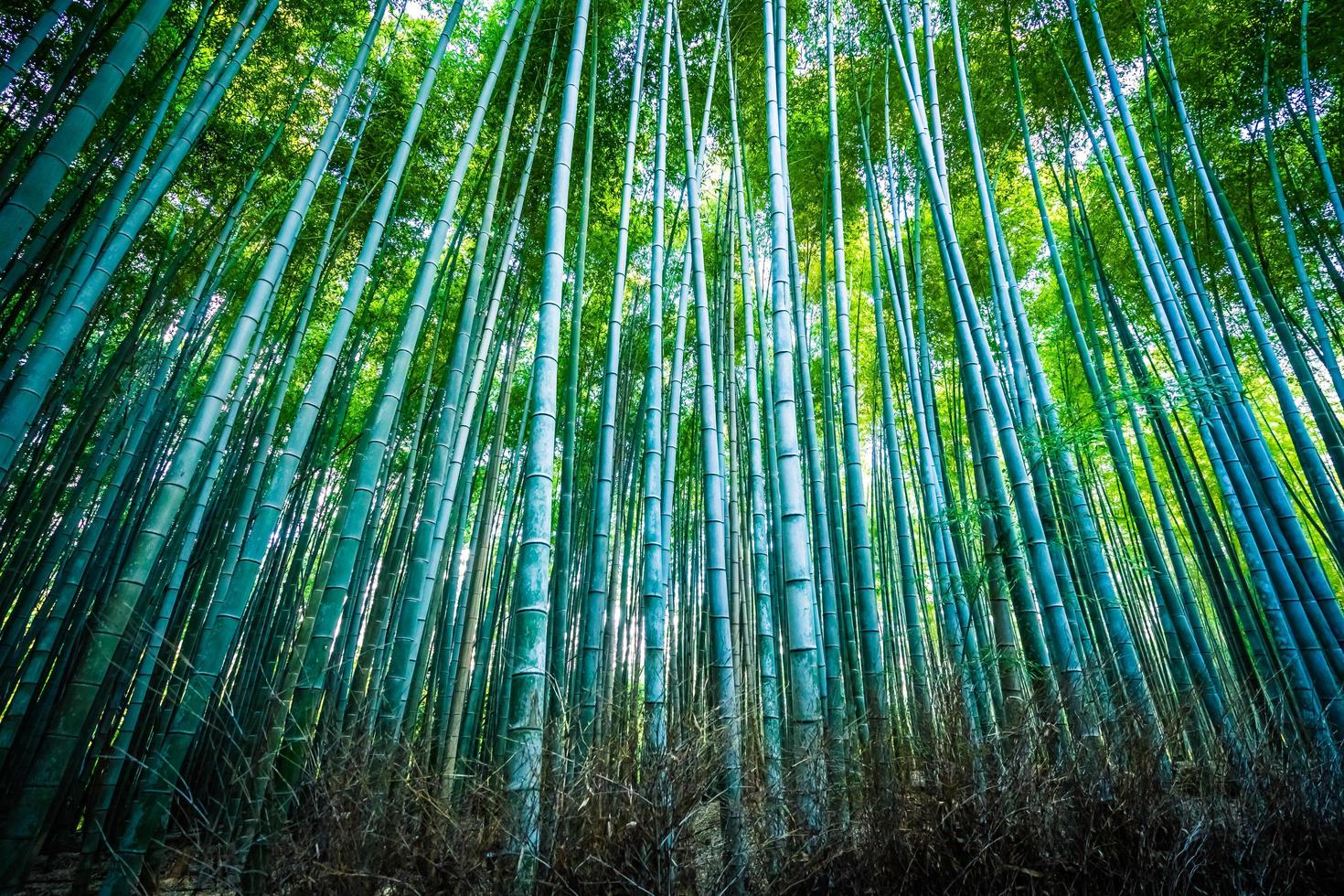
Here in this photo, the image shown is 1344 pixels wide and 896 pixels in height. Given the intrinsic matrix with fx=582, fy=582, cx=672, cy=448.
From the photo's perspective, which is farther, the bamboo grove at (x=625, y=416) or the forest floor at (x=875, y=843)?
the bamboo grove at (x=625, y=416)

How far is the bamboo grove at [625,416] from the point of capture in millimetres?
1763

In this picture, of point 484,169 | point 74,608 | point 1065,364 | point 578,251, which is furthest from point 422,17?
point 1065,364

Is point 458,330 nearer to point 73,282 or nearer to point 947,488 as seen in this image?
point 73,282

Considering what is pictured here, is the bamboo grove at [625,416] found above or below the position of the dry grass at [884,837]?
above

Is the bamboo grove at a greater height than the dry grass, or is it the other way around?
the bamboo grove

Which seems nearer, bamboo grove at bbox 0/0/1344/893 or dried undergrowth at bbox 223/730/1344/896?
dried undergrowth at bbox 223/730/1344/896

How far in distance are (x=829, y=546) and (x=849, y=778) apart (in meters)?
1.78

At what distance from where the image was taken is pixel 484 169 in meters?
3.88

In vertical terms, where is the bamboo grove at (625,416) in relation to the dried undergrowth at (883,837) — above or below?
above

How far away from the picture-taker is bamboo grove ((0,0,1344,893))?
69.4 inches

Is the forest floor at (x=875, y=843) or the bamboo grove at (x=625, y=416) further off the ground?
the bamboo grove at (x=625, y=416)

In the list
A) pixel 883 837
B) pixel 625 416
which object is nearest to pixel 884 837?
pixel 883 837

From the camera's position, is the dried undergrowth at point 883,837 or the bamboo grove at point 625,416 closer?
the dried undergrowth at point 883,837

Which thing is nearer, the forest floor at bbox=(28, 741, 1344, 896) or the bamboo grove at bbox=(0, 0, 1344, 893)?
the forest floor at bbox=(28, 741, 1344, 896)
